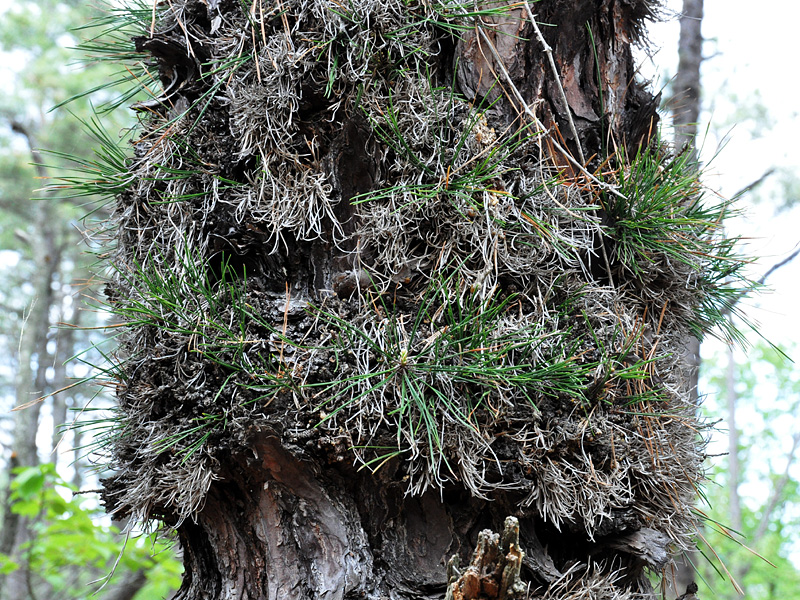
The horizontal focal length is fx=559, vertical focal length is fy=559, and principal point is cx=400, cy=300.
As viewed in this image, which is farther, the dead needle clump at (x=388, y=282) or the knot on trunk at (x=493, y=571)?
the dead needle clump at (x=388, y=282)

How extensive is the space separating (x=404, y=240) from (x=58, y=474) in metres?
2.14

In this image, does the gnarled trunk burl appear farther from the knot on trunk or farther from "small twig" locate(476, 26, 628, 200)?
the knot on trunk

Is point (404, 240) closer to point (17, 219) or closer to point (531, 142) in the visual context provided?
point (531, 142)

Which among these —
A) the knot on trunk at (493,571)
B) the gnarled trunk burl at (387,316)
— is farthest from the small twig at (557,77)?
the knot on trunk at (493,571)

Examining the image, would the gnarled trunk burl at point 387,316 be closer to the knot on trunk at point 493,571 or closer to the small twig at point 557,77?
the small twig at point 557,77

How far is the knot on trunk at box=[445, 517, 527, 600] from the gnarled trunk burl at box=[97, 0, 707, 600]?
0.16 meters

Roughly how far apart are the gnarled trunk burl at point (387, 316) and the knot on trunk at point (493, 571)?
0.54 ft

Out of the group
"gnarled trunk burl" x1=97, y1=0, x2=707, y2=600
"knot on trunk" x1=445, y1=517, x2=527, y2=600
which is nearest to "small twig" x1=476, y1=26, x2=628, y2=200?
"gnarled trunk burl" x1=97, y1=0, x2=707, y2=600

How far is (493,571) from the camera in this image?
863mm

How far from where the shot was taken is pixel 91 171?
4.02 feet

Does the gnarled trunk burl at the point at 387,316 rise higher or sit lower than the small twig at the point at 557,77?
lower

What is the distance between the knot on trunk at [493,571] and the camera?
847mm

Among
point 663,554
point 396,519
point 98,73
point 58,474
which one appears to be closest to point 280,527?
point 396,519

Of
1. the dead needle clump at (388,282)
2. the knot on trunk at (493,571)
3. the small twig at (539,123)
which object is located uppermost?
the small twig at (539,123)
